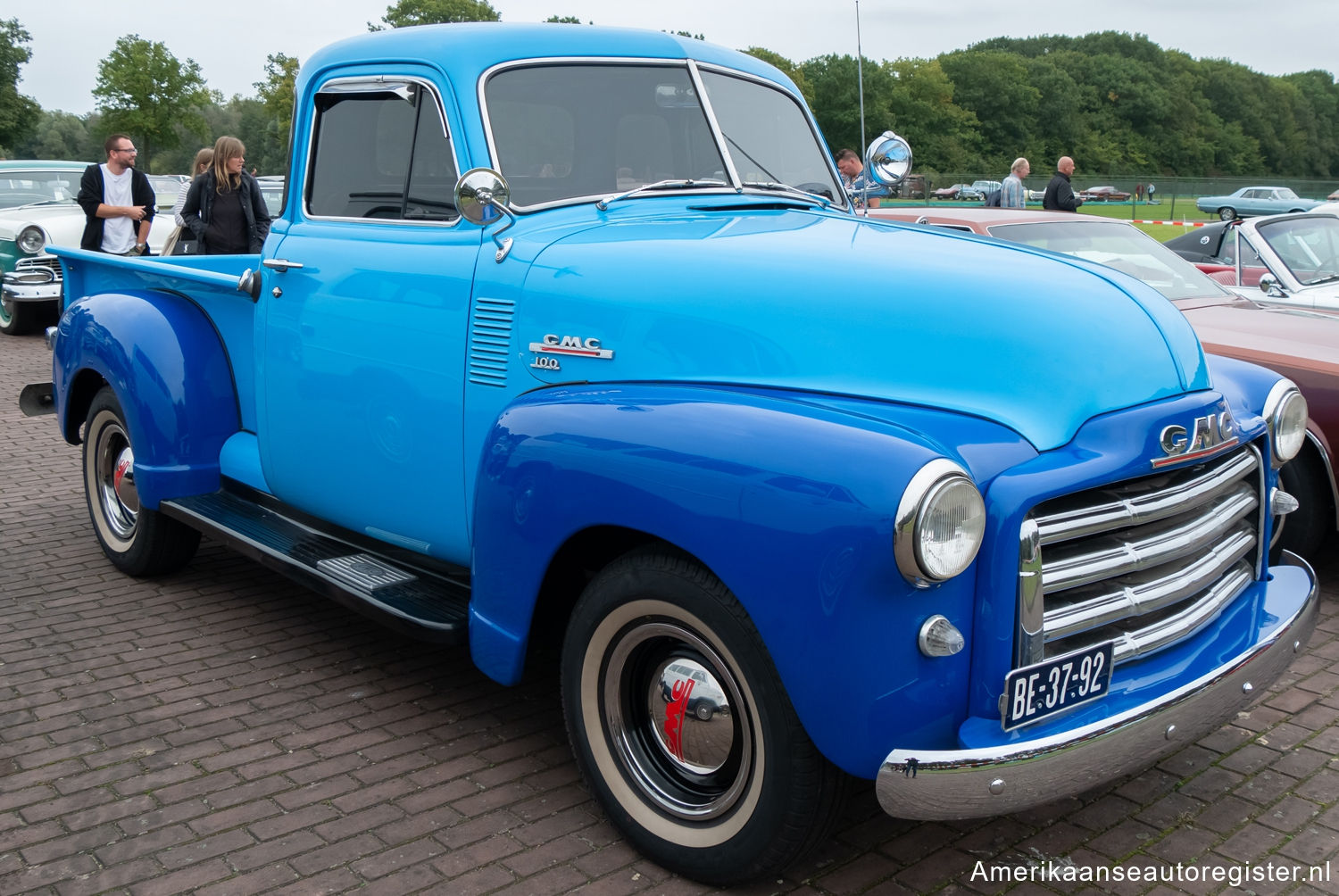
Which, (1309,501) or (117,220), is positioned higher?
(117,220)

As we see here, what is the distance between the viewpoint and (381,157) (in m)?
3.77

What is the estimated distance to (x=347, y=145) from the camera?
390 centimetres

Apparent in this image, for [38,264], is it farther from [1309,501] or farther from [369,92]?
[1309,501]

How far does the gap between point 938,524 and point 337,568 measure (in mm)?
2205

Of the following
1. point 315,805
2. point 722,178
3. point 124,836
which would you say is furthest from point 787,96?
point 124,836

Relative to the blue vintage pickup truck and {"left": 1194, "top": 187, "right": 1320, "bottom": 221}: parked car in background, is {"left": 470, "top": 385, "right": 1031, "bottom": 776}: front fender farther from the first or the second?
{"left": 1194, "top": 187, "right": 1320, "bottom": 221}: parked car in background

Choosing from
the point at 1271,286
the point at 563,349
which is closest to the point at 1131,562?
the point at 563,349

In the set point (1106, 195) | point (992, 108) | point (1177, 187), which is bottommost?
point (1106, 195)

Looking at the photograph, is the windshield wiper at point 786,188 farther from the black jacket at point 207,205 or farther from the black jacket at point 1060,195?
the black jacket at point 1060,195

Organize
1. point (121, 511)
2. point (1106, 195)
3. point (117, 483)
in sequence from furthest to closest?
1. point (1106, 195)
2. point (121, 511)
3. point (117, 483)

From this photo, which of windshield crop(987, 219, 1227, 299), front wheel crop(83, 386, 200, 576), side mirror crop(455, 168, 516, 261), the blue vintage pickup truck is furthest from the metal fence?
side mirror crop(455, 168, 516, 261)

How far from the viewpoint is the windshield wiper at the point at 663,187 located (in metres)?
3.42

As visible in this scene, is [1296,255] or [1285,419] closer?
[1285,419]

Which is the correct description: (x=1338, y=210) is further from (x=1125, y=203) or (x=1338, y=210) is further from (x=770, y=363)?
(x=1125, y=203)
